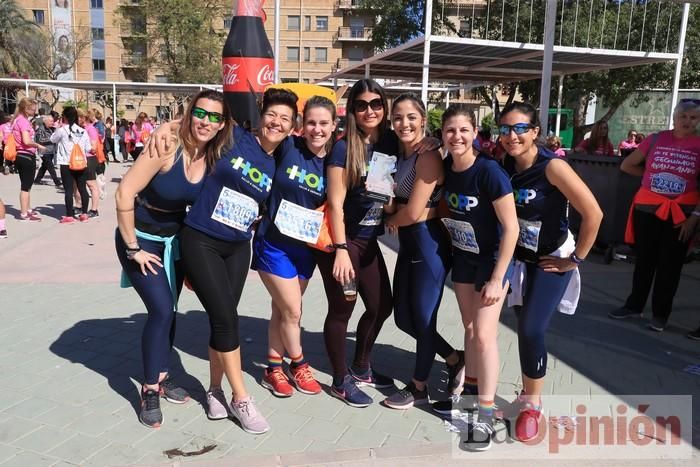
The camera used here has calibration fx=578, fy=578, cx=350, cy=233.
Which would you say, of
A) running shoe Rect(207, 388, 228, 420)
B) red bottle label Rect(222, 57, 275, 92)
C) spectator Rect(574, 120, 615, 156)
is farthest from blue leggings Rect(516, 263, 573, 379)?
red bottle label Rect(222, 57, 275, 92)

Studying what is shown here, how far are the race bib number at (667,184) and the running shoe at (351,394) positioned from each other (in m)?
3.04

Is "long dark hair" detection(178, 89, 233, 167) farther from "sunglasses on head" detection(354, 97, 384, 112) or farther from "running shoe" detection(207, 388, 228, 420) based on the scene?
"running shoe" detection(207, 388, 228, 420)

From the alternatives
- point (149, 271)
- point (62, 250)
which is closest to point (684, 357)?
point (149, 271)

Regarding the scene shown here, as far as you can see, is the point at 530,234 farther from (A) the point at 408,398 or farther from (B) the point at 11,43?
(B) the point at 11,43

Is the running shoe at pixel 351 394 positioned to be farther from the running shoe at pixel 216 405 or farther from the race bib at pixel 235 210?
the race bib at pixel 235 210

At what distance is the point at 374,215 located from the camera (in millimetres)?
3262

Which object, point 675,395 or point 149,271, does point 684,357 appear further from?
point 149,271

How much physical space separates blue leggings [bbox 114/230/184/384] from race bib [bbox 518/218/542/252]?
1.87 m

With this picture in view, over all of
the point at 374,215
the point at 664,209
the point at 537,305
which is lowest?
the point at 537,305

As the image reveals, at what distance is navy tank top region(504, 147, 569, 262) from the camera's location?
2855 millimetres

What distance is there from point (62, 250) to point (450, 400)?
587cm

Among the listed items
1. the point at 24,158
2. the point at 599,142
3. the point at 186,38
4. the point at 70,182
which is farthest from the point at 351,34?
the point at 599,142

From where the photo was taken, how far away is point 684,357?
4281 mm

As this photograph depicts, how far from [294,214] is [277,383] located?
110cm
